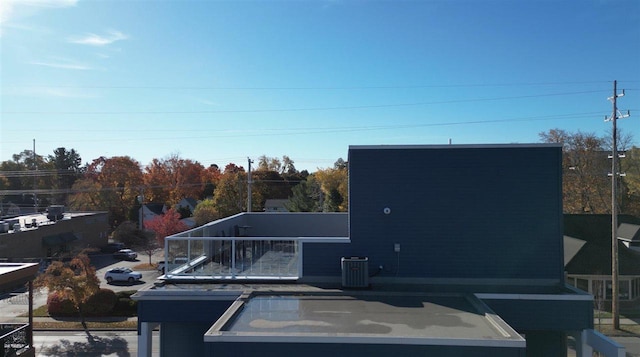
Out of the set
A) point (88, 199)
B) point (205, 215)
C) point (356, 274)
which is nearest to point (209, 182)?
point (88, 199)

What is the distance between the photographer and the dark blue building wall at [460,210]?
912cm

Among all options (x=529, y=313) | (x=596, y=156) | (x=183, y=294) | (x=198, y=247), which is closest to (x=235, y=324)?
(x=183, y=294)

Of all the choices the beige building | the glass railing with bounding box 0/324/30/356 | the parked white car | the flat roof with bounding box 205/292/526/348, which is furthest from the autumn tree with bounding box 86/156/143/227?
the flat roof with bounding box 205/292/526/348

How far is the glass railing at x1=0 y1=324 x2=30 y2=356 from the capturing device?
1099cm

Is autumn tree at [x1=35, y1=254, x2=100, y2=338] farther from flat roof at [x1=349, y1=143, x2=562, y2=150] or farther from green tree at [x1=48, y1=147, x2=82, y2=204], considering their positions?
green tree at [x1=48, y1=147, x2=82, y2=204]

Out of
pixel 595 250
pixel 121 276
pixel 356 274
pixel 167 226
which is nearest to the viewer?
pixel 356 274

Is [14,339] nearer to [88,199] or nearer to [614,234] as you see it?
[614,234]

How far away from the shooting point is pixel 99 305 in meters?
23.4

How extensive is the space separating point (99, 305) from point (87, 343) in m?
4.60

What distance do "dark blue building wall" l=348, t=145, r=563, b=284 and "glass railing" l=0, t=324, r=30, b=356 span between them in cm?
932

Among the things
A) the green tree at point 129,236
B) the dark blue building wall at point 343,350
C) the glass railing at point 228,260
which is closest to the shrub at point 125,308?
the glass railing at point 228,260

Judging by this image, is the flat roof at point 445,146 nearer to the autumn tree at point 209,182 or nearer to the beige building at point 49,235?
the beige building at point 49,235

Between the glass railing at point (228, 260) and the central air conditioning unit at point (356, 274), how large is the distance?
1.13 m

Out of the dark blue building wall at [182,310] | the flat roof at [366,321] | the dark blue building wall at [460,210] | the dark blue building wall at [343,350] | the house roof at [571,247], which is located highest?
the dark blue building wall at [460,210]
